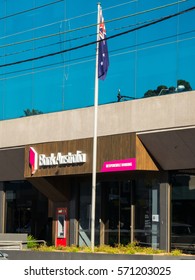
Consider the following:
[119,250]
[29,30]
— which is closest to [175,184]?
[119,250]

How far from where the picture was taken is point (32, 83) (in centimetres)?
2812

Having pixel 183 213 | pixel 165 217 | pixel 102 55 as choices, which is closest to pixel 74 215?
pixel 165 217

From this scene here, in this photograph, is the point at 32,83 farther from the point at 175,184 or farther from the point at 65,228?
the point at 175,184

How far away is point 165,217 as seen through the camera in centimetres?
2308

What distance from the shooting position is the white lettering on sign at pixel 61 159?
24.9m

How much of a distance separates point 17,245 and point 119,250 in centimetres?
523

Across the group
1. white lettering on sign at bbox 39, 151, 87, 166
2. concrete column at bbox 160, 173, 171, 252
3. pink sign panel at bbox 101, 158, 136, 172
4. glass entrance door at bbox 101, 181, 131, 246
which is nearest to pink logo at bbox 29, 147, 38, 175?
white lettering on sign at bbox 39, 151, 87, 166

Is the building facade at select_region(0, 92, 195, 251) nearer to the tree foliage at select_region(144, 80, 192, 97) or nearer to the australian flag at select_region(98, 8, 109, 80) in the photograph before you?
the tree foliage at select_region(144, 80, 192, 97)

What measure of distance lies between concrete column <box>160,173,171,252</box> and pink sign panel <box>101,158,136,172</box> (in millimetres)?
1671

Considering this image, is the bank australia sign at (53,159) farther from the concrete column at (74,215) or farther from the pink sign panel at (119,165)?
the concrete column at (74,215)

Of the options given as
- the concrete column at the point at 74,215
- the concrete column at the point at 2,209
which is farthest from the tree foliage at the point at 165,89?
the concrete column at the point at 2,209

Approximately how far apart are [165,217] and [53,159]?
19.2 feet

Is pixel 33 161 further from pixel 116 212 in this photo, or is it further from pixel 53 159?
pixel 116 212
